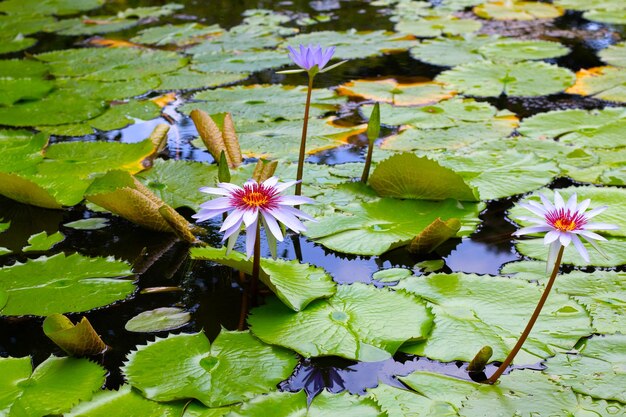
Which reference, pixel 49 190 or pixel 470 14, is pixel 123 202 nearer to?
pixel 49 190

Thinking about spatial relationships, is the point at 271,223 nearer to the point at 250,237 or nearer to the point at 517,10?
the point at 250,237

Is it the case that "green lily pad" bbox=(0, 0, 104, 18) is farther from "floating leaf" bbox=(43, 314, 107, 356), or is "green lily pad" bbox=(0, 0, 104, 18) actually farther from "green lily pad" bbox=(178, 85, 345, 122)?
"floating leaf" bbox=(43, 314, 107, 356)

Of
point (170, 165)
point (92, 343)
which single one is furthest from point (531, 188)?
point (92, 343)

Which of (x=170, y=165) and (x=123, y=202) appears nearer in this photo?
(x=123, y=202)

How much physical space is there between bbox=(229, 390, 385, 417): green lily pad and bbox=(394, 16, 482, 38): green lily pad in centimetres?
351

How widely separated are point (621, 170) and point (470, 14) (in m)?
3.00

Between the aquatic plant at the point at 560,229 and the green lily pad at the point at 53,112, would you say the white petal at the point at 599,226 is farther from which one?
the green lily pad at the point at 53,112

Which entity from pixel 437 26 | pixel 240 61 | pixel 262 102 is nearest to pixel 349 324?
pixel 262 102

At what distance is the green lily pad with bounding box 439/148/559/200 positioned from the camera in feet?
6.89

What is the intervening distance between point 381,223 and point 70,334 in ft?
2.99

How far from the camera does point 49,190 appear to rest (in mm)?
2250

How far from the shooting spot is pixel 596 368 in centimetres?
129

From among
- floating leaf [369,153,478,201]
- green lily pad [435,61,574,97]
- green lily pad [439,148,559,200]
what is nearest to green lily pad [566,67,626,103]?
green lily pad [435,61,574,97]

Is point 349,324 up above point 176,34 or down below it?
below
